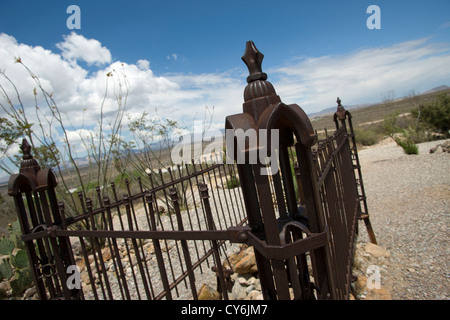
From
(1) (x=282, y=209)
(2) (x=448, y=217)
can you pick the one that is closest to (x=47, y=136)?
(1) (x=282, y=209)

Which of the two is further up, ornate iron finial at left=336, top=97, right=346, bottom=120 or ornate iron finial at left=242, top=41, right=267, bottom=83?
ornate iron finial at left=242, top=41, right=267, bottom=83

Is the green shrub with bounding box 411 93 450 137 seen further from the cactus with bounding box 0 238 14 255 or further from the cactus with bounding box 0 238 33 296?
the cactus with bounding box 0 238 14 255

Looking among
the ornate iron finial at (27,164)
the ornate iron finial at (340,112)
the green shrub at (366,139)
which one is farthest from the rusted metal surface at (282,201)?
the green shrub at (366,139)

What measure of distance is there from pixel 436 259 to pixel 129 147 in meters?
7.37

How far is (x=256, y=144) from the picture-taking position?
875mm

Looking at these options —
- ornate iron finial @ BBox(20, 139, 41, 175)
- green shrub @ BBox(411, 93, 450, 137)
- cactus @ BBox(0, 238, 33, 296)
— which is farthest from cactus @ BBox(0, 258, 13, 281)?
green shrub @ BBox(411, 93, 450, 137)

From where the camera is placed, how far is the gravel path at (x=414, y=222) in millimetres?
3034

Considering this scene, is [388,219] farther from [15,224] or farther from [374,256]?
[15,224]

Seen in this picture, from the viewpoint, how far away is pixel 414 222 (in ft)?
14.6

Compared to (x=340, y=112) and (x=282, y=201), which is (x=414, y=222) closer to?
(x=340, y=112)

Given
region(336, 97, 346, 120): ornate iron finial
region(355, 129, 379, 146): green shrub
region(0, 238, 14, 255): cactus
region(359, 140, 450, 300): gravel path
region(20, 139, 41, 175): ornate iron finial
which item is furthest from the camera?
region(355, 129, 379, 146): green shrub

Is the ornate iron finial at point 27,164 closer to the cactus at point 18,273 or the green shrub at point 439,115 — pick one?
the cactus at point 18,273

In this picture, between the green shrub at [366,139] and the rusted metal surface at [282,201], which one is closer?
the rusted metal surface at [282,201]

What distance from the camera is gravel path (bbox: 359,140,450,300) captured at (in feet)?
9.95
